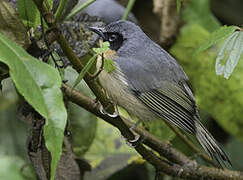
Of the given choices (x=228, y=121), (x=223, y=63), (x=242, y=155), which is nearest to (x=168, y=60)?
(x=223, y=63)

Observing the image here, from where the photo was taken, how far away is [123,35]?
263 cm

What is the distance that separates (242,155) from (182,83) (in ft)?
4.28

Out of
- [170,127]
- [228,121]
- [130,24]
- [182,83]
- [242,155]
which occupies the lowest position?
[242,155]

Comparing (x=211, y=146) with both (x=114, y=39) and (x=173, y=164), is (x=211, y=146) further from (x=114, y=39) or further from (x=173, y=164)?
(x=114, y=39)

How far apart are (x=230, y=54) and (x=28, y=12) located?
800 mm

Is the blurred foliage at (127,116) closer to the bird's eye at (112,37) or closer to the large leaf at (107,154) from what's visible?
the large leaf at (107,154)

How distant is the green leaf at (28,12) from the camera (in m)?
1.71

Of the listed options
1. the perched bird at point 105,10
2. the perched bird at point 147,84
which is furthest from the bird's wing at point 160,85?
the perched bird at point 105,10

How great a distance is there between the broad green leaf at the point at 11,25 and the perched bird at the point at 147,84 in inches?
24.4

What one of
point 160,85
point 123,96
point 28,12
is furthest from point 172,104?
point 28,12

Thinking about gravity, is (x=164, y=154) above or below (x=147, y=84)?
below

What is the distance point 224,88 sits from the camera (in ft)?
10.9

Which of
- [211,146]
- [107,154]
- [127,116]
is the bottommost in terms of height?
[107,154]

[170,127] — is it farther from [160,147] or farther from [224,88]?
[224,88]
